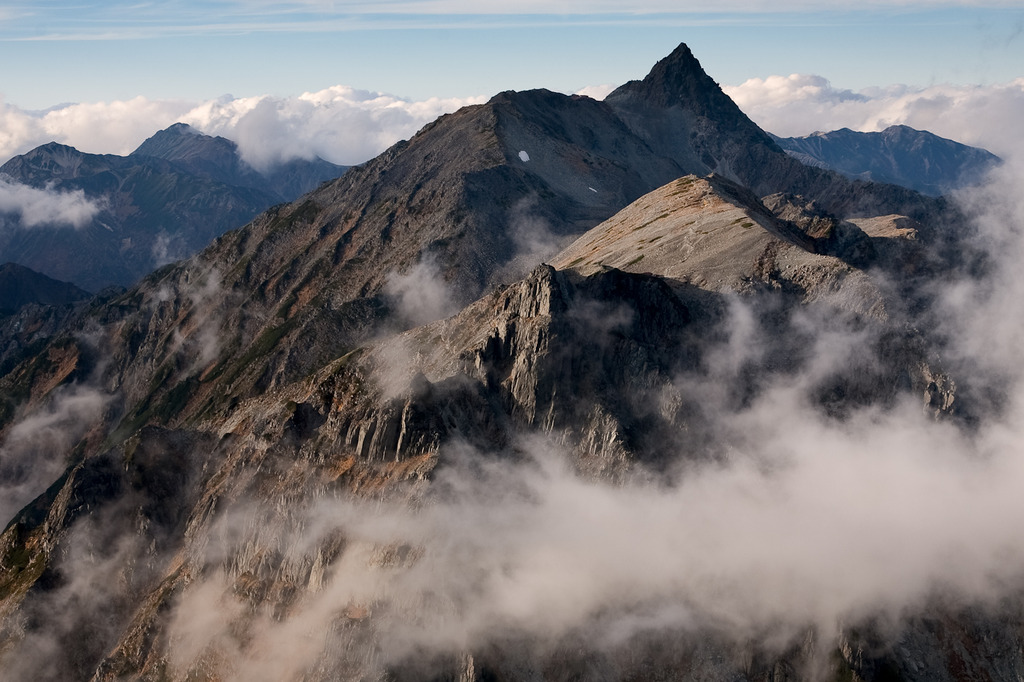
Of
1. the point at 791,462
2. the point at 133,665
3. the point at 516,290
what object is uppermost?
the point at 516,290

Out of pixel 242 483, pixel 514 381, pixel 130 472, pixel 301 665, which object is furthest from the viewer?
pixel 130 472

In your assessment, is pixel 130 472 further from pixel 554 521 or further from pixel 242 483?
pixel 554 521

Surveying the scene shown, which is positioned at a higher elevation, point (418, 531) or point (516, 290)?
point (516, 290)

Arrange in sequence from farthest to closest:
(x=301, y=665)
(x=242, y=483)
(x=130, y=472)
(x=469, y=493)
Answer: (x=130, y=472) < (x=242, y=483) < (x=469, y=493) < (x=301, y=665)

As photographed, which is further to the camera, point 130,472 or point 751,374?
point 130,472

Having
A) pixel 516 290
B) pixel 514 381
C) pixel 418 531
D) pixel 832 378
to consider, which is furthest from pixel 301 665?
pixel 832 378

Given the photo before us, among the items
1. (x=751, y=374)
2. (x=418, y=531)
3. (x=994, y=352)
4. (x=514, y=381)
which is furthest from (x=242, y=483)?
(x=994, y=352)

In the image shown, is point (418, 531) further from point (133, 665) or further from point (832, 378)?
point (832, 378)

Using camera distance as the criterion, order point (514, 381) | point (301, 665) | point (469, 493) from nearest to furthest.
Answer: point (301, 665)
point (469, 493)
point (514, 381)

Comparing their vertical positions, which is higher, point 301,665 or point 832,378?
point 832,378
